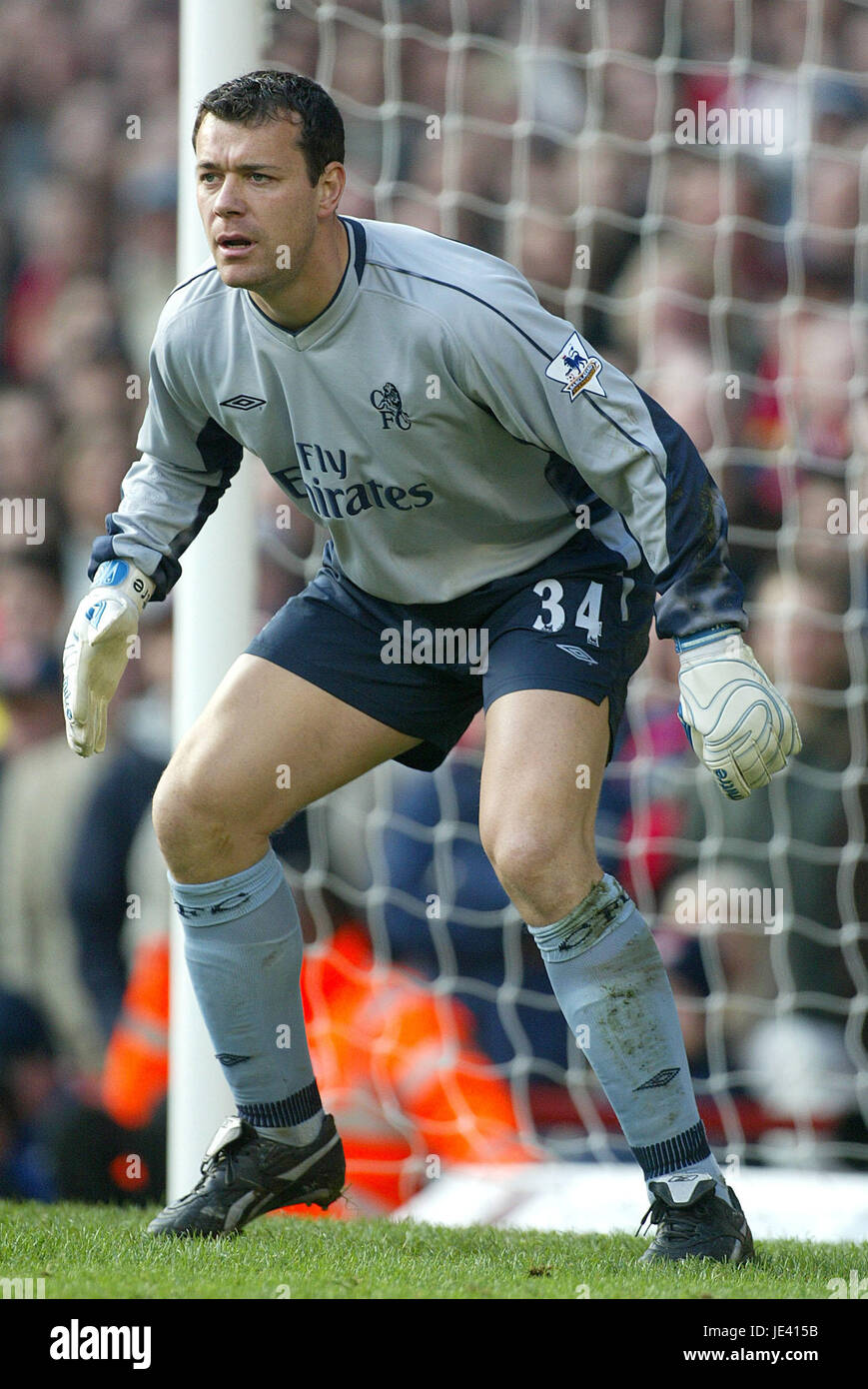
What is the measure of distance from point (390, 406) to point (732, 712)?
674 millimetres

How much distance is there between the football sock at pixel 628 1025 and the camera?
2258mm

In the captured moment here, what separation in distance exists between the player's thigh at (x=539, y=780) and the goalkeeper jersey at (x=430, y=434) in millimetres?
206

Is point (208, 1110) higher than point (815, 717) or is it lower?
lower

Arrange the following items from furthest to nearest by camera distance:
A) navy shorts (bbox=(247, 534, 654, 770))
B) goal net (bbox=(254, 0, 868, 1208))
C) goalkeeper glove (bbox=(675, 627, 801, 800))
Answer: goal net (bbox=(254, 0, 868, 1208)), navy shorts (bbox=(247, 534, 654, 770)), goalkeeper glove (bbox=(675, 627, 801, 800))

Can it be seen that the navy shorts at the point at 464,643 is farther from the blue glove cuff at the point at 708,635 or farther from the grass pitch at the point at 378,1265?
the grass pitch at the point at 378,1265

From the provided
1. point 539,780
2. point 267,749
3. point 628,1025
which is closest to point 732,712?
point 539,780

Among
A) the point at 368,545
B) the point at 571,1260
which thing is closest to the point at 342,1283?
the point at 571,1260

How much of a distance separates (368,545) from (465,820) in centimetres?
191

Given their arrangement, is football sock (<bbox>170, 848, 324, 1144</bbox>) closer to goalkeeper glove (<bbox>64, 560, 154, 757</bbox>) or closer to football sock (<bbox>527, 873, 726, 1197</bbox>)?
goalkeeper glove (<bbox>64, 560, 154, 757</bbox>)

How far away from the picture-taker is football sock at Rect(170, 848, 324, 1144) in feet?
8.30

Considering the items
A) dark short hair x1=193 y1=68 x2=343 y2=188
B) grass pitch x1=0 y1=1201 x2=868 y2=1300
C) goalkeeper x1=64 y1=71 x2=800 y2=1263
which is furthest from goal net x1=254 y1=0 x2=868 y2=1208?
dark short hair x1=193 y1=68 x2=343 y2=188

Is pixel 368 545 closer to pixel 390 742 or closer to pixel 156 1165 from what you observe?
pixel 390 742

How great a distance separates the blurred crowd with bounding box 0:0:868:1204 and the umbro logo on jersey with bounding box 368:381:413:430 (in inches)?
67.5

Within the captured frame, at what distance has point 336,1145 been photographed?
266 centimetres
